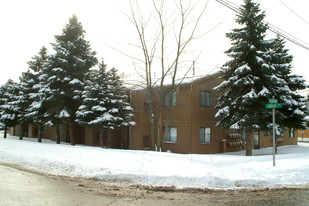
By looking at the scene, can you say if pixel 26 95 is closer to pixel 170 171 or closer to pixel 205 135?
pixel 205 135

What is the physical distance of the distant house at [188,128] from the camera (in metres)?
18.5

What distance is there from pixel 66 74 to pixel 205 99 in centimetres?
1216

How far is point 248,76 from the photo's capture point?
15625mm

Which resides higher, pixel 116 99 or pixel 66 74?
pixel 66 74

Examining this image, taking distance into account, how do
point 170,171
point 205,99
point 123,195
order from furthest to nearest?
point 205,99 < point 170,171 < point 123,195

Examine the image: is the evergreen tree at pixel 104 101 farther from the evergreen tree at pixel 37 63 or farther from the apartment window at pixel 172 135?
the evergreen tree at pixel 37 63

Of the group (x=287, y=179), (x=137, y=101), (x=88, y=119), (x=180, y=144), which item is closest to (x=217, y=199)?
(x=287, y=179)

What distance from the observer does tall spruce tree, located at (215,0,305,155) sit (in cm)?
1523

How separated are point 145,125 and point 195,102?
5.34 metres

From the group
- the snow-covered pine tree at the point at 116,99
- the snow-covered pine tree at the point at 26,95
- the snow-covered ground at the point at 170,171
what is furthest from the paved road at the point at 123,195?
the snow-covered pine tree at the point at 26,95

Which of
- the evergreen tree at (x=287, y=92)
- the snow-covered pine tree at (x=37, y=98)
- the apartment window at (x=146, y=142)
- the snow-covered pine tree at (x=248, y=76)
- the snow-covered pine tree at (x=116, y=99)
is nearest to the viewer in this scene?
the snow-covered pine tree at (x=248, y=76)

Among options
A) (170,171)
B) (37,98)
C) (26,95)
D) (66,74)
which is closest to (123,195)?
(170,171)

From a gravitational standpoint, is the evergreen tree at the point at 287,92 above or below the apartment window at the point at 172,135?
above

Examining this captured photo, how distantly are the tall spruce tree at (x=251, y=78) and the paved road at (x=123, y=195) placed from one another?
345 inches
